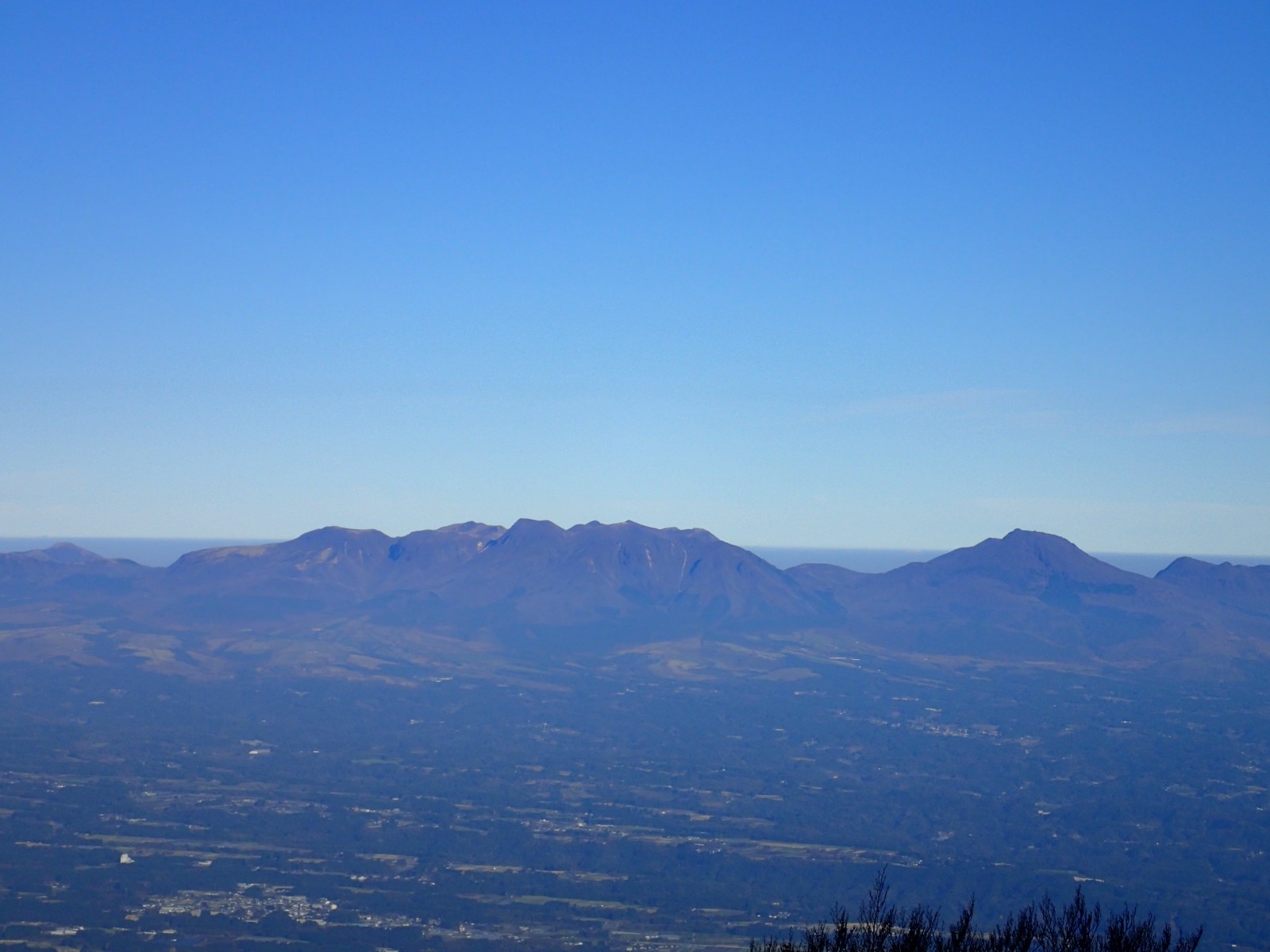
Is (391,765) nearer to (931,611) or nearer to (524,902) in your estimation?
(524,902)

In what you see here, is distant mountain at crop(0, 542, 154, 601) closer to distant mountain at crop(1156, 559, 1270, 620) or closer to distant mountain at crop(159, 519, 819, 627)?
distant mountain at crop(159, 519, 819, 627)

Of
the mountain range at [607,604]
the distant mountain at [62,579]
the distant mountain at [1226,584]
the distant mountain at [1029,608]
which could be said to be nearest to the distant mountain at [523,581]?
the mountain range at [607,604]

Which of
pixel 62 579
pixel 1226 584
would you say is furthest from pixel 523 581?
pixel 1226 584

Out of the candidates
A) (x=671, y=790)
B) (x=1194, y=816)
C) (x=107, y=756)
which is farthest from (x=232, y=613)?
(x=1194, y=816)

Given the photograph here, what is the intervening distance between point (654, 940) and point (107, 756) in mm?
54463

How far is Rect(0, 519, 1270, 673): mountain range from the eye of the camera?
505ft

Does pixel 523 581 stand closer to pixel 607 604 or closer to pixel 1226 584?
pixel 607 604

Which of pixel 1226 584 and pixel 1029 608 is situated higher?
pixel 1226 584

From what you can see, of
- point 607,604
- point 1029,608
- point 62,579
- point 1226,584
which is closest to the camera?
point 1029,608

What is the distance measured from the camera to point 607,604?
17850 cm

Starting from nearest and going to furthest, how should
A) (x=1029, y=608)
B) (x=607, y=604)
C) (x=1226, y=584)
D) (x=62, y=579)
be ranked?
(x=1029, y=608)
(x=607, y=604)
(x=1226, y=584)
(x=62, y=579)

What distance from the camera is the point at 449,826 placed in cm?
7438

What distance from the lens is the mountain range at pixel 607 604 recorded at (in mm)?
153875

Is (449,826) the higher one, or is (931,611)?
(931,611)
